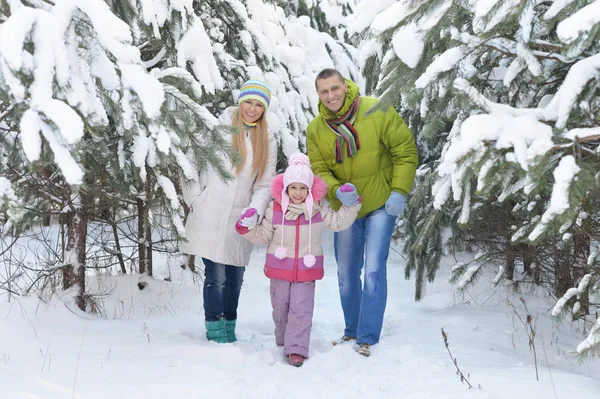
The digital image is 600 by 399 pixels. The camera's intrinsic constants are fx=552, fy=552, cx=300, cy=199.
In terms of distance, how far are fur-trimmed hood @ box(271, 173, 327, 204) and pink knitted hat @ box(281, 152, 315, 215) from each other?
28 millimetres

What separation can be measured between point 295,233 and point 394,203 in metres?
0.69

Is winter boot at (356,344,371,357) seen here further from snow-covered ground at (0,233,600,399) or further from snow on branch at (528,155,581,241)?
snow on branch at (528,155,581,241)

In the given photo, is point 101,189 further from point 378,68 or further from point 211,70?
point 378,68

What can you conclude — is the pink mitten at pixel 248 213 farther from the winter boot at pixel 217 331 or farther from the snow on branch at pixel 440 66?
the snow on branch at pixel 440 66

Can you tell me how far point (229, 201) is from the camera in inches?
152

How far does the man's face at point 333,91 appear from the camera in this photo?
3.68m

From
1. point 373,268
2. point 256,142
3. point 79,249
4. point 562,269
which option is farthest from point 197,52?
point 562,269

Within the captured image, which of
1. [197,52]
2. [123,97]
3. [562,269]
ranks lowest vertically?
[562,269]

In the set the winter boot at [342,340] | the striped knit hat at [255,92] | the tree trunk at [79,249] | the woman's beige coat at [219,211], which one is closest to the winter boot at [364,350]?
the winter boot at [342,340]

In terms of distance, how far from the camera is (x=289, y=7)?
8.44m

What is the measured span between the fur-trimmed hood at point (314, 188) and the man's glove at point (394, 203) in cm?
43

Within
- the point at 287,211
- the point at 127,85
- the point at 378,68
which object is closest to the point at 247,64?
the point at 378,68

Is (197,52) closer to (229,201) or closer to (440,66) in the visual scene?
(229,201)

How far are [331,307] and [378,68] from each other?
274 cm
